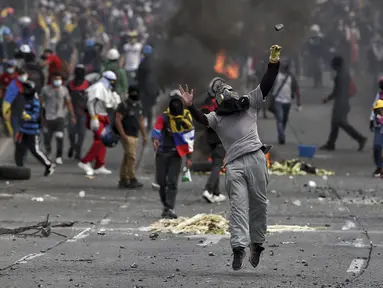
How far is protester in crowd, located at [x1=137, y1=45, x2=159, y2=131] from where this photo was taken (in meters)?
22.7

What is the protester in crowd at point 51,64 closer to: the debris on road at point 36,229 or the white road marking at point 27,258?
the debris on road at point 36,229

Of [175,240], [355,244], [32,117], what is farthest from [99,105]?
[355,244]

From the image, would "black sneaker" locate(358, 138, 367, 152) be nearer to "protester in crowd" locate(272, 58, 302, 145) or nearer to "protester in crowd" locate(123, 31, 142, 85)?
"protester in crowd" locate(272, 58, 302, 145)

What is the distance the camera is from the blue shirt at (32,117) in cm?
1647

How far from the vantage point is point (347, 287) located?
838 centimetres

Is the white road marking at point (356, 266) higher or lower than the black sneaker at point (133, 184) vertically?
higher

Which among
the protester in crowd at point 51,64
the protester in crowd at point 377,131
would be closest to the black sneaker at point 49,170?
the protester in crowd at point 51,64

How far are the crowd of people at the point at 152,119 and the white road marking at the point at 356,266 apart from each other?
2.51 ft

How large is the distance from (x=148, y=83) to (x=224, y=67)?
3.34m

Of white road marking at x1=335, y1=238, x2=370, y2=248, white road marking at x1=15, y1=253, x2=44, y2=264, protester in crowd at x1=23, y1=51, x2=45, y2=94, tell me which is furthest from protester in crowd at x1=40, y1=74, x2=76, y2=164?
white road marking at x1=335, y1=238, x2=370, y2=248

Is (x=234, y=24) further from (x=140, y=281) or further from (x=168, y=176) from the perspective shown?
(x=140, y=281)

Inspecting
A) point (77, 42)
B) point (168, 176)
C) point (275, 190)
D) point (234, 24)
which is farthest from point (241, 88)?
point (77, 42)

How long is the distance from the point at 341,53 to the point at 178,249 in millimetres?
21570

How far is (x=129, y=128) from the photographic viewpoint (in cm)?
1586
